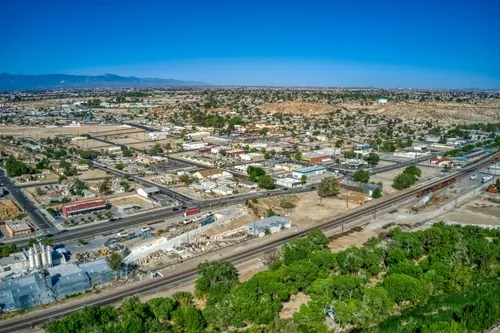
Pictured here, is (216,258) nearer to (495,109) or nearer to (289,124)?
(289,124)

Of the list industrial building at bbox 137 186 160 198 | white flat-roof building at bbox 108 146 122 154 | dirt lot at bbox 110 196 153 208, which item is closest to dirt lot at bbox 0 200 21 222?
dirt lot at bbox 110 196 153 208

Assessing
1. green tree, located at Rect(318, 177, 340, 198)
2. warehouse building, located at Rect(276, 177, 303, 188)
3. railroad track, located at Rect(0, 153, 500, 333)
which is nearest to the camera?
railroad track, located at Rect(0, 153, 500, 333)

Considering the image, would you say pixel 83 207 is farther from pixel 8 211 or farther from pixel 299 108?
pixel 299 108

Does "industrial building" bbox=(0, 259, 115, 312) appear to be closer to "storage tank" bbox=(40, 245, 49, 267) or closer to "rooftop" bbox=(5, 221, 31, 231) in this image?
"storage tank" bbox=(40, 245, 49, 267)

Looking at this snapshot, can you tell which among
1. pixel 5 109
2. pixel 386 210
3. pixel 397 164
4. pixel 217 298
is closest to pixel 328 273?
pixel 217 298

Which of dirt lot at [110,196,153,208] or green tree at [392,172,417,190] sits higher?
green tree at [392,172,417,190]

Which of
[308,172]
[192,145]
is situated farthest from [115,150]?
[308,172]
